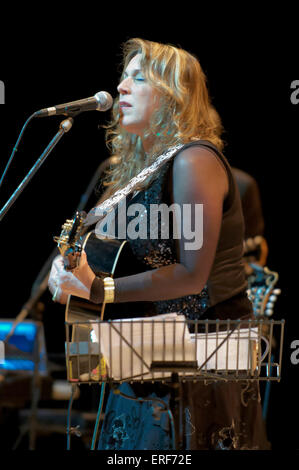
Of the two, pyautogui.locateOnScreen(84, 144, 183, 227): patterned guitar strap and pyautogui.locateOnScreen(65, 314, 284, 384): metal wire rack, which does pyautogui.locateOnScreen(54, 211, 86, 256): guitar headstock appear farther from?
pyautogui.locateOnScreen(84, 144, 183, 227): patterned guitar strap

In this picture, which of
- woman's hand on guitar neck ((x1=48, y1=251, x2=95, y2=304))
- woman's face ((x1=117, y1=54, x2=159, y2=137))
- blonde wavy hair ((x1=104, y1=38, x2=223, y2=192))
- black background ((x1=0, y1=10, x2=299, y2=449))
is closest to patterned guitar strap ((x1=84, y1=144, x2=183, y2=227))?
blonde wavy hair ((x1=104, y1=38, x2=223, y2=192))

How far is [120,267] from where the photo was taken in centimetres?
203

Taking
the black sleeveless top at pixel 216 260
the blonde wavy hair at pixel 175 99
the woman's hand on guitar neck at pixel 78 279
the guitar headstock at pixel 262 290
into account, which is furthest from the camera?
the guitar headstock at pixel 262 290

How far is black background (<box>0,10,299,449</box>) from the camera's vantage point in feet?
12.3

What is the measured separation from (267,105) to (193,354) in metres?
2.82

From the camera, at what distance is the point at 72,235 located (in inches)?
64.4

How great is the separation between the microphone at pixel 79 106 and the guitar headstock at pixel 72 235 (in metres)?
0.50

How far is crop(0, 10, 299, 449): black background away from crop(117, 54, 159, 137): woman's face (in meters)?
1.65

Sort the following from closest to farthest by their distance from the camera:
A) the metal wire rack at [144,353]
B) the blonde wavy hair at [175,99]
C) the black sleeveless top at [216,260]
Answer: the metal wire rack at [144,353] → the black sleeveless top at [216,260] → the blonde wavy hair at [175,99]

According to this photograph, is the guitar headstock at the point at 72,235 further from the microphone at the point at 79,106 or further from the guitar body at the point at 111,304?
the microphone at the point at 79,106

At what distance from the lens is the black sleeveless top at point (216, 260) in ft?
6.31

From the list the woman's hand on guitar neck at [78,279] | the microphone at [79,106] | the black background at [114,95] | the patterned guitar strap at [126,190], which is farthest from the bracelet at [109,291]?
the black background at [114,95]

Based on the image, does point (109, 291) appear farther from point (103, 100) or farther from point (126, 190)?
point (103, 100)
